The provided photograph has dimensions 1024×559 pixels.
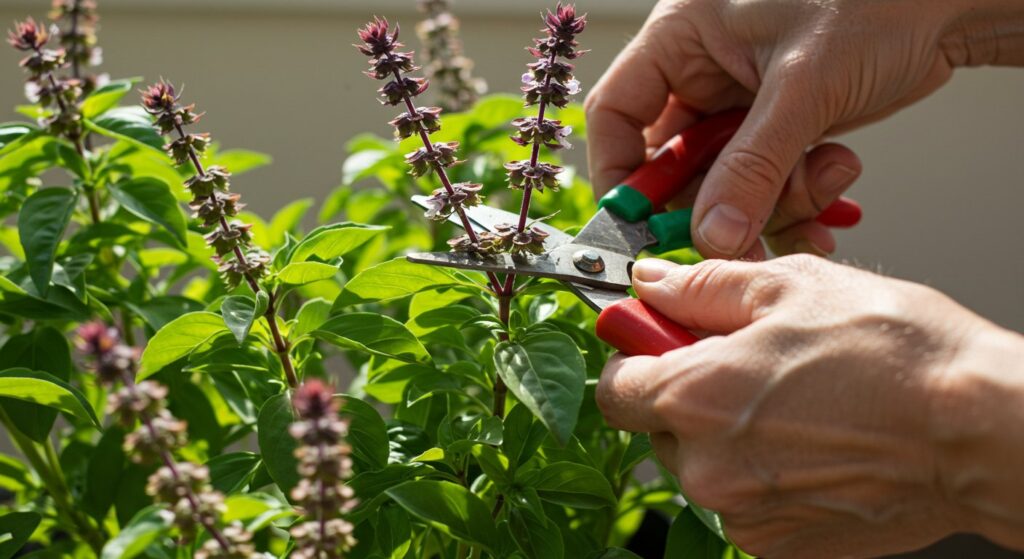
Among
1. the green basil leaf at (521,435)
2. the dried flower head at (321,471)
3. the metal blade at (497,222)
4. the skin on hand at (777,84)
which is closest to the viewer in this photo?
the dried flower head at (321,471)

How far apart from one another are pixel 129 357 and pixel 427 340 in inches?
13.7

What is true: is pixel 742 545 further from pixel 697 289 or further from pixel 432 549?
pixel 432 549

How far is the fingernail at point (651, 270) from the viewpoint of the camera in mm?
737

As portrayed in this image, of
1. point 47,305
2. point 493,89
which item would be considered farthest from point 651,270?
point 493,89

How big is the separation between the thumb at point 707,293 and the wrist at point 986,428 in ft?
0.50

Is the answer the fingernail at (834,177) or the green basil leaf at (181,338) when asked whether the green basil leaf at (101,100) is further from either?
the fingernail at (834,177)

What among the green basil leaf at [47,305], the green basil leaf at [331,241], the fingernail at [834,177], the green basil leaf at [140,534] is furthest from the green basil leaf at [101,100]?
the fingernail at [834,177]

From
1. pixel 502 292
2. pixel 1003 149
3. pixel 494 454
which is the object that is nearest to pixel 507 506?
pixel 494 454

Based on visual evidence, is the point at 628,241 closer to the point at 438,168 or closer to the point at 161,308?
the point at 438,168

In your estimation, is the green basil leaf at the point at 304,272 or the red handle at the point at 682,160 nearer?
the green basil leaf at the point at 304,272

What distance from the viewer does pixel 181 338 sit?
26.9 inches

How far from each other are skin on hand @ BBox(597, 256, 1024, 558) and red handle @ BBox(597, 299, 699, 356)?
0.02 m

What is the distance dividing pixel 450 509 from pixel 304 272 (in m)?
0.19

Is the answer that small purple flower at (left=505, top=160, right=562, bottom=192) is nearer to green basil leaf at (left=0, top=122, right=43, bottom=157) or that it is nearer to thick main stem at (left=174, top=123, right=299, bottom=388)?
thick main stem at (left=174, top=123, right=299, bottom=388)
